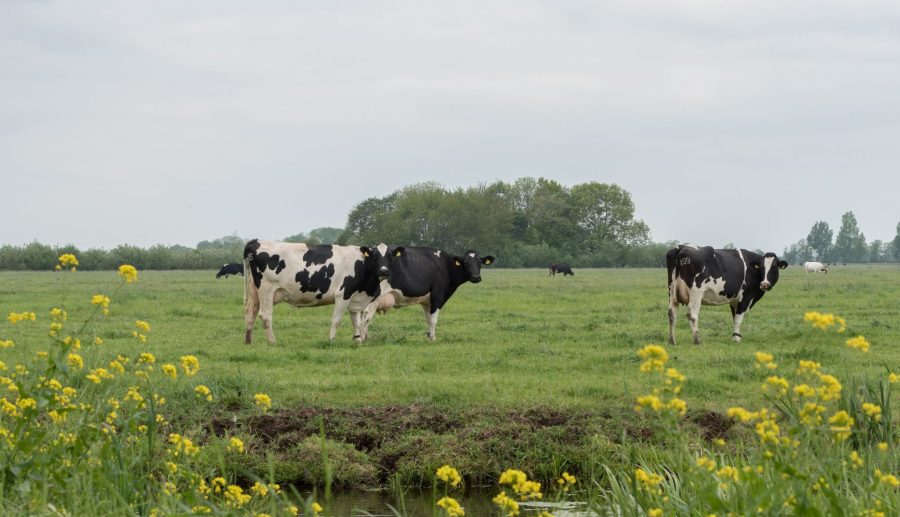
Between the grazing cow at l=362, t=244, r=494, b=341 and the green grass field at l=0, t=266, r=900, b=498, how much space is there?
0.64 m

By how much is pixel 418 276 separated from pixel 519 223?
293ft

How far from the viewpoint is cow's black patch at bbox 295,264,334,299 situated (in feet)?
60.9

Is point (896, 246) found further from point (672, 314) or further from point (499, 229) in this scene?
point (672, 314)

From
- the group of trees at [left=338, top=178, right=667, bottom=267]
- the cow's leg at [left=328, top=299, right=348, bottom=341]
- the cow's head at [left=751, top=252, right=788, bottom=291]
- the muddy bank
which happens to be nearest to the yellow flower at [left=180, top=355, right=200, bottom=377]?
the muddy bank

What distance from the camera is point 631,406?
37.4ft

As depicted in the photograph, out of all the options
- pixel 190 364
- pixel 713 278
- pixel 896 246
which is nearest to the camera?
pixel 190 364

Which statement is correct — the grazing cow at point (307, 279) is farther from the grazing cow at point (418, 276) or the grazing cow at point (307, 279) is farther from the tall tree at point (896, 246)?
the tall tree at point (896, 246)

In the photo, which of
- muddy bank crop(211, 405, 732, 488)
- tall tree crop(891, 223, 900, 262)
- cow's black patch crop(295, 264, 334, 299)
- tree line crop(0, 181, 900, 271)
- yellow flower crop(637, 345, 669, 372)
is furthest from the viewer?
tall tree crop(891, 223, 900, 262)

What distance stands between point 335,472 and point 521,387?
3.77 m

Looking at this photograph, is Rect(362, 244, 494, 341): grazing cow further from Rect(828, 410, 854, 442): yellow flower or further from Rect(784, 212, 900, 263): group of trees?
Rect(784, 212, 900, 263): group of trees

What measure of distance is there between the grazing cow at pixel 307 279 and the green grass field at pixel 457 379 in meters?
0.63

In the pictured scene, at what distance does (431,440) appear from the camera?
33.9 feet

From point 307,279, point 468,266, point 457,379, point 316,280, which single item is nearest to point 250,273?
point 307,279

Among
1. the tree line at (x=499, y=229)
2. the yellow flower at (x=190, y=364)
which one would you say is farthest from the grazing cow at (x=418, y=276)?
the tree line at (x=499, y=229)
